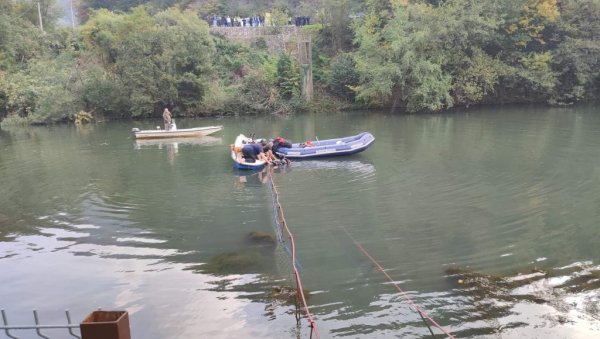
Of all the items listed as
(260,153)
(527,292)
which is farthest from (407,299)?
(260,153)

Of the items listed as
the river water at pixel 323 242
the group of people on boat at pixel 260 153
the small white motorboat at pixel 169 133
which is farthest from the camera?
the small white motorboat at pixel 169 133

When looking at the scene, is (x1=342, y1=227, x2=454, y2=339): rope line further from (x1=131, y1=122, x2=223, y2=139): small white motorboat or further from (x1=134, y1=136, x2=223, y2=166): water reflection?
(x1=131, y1=122, x2=223, y2=139): small white motorboat

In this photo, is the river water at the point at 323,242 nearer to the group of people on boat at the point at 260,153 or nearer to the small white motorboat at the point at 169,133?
the group of people on boat at the point at 260,153

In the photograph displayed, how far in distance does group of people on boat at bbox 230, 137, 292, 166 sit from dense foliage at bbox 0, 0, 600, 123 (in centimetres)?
1595

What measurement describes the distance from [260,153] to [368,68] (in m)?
18.3

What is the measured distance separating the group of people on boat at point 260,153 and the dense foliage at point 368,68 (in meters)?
16.0

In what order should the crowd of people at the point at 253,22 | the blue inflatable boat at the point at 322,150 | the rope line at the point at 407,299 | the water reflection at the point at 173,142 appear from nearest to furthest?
the rope line at the point at 407,299
the blue inflatable boat at the point at 322,150
the water reflection at the point at 173,142
the crowd of people at the point at 253,22

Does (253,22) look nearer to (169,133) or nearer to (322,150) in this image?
(169,133)

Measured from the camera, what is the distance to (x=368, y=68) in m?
32.8

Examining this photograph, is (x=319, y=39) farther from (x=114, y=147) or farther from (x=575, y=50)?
(x=114, y=147)

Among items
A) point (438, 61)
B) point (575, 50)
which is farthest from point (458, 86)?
point (575, 50)

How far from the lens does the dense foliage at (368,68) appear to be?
3206 cm

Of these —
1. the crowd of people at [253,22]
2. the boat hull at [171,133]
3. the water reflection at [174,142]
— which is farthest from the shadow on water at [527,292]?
the crowd of people at [253,22]

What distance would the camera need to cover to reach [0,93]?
116ft
